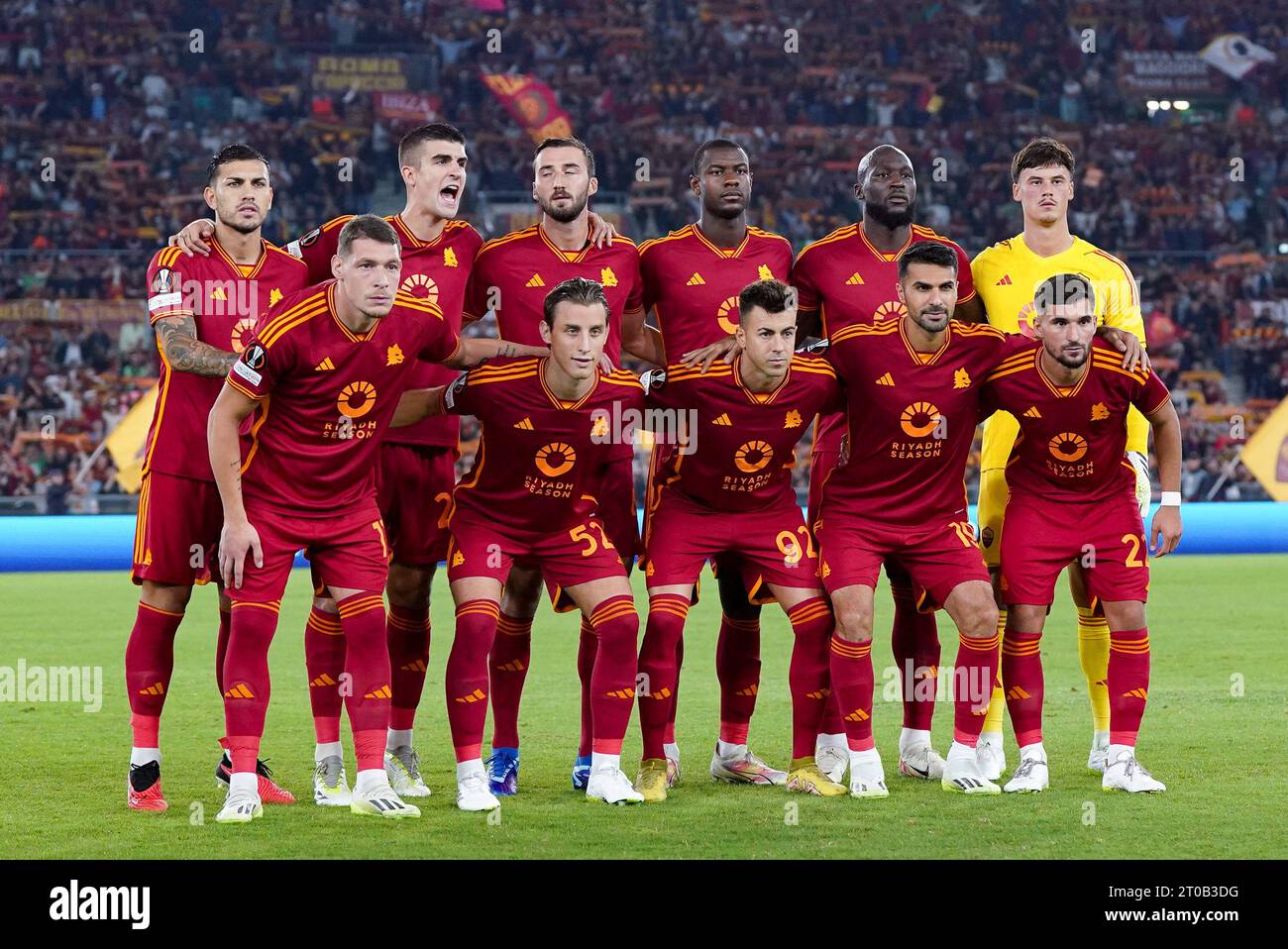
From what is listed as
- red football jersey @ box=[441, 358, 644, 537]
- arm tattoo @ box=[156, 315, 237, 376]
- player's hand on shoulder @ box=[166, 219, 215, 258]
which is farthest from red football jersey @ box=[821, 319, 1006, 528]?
player's hand on shoulder @ box=[166, 219, 215, 258]

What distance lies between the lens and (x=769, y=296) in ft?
18.7

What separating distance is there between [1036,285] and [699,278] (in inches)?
53.6

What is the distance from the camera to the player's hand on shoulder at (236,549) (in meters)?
5.28

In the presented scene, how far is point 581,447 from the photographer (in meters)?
5.83

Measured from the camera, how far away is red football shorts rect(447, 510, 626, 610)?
574cm

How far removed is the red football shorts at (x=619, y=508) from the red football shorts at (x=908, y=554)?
75cm

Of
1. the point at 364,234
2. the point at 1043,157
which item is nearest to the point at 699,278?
the point at 1043,157

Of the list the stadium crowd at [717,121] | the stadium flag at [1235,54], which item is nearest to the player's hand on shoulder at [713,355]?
the stadium crowd at [717,121]

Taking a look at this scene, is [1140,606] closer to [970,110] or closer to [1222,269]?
[1222,269]

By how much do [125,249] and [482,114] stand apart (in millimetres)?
6234

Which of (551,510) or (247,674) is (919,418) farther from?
(247,674)

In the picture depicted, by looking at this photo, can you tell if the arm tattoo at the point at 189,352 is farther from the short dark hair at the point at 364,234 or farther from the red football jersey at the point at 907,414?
the red football jersey at the point at 907,414

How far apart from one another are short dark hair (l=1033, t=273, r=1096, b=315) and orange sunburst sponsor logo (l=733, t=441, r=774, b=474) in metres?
1.10

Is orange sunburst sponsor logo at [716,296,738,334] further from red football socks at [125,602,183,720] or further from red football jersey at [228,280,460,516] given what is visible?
red football socks at [125,602,183,720]
